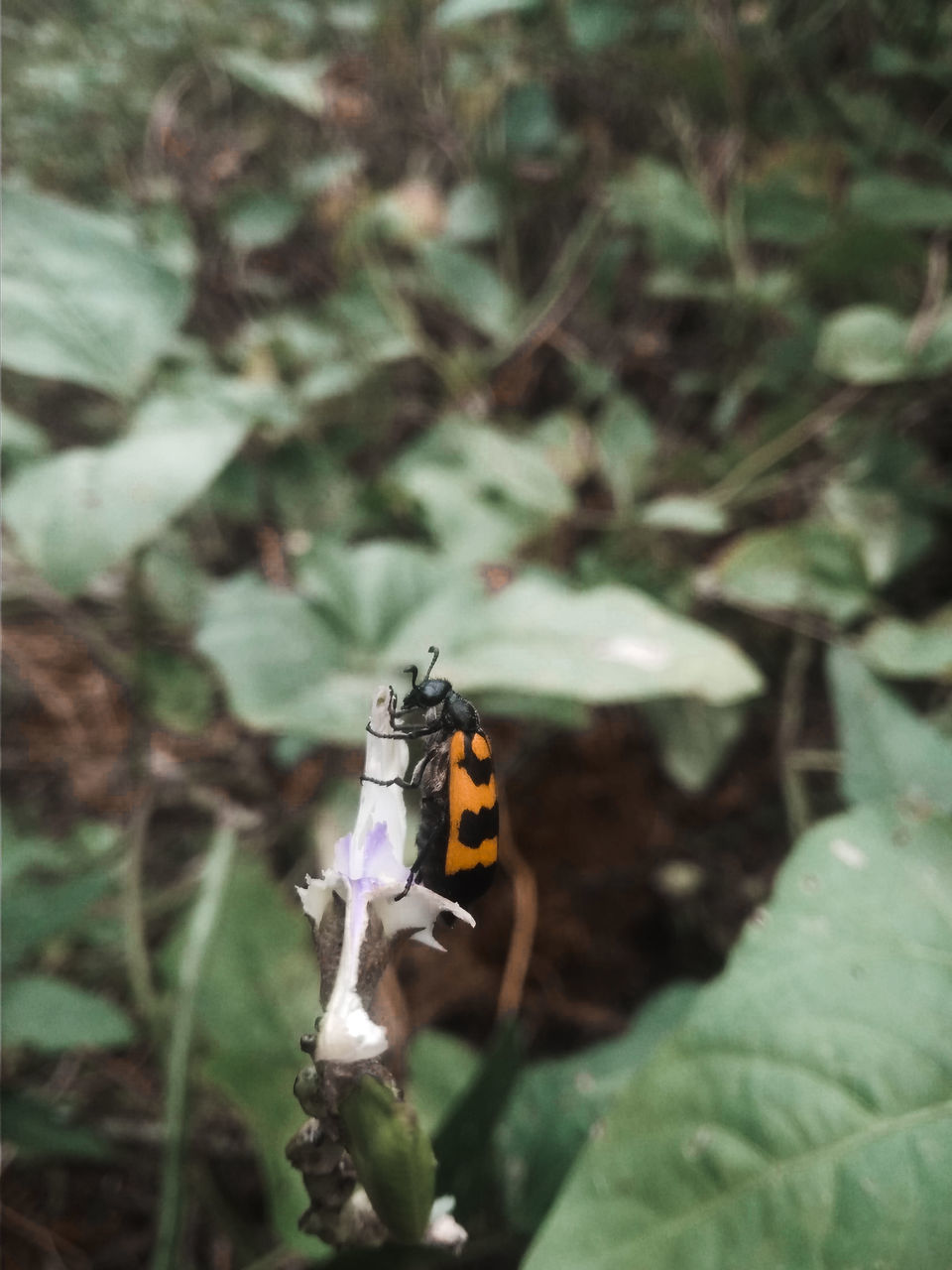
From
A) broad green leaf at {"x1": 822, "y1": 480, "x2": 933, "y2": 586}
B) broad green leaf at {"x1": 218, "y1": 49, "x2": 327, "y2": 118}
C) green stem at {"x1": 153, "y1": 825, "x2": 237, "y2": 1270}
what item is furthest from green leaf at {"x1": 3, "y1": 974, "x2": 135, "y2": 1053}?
broad green leaf at {"x1": 218, "y1": 49, "x2": 327, "y2": 118}

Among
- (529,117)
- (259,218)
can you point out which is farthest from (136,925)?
(529,117)

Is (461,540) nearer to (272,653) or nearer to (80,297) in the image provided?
(272,653)

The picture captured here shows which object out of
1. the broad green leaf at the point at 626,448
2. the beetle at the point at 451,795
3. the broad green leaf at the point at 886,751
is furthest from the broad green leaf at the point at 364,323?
the beetle at the point at 451,795

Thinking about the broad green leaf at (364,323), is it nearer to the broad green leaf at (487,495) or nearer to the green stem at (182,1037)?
the broad green leaf at (487,495)

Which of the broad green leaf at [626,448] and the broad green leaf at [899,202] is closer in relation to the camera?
the broad green leaf at [899,202]

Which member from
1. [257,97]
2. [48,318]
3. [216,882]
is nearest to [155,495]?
[48,318]

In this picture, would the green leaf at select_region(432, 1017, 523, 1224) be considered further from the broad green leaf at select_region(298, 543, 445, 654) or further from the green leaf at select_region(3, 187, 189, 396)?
the green leaf at select_region(3, 187, 189, 396)
